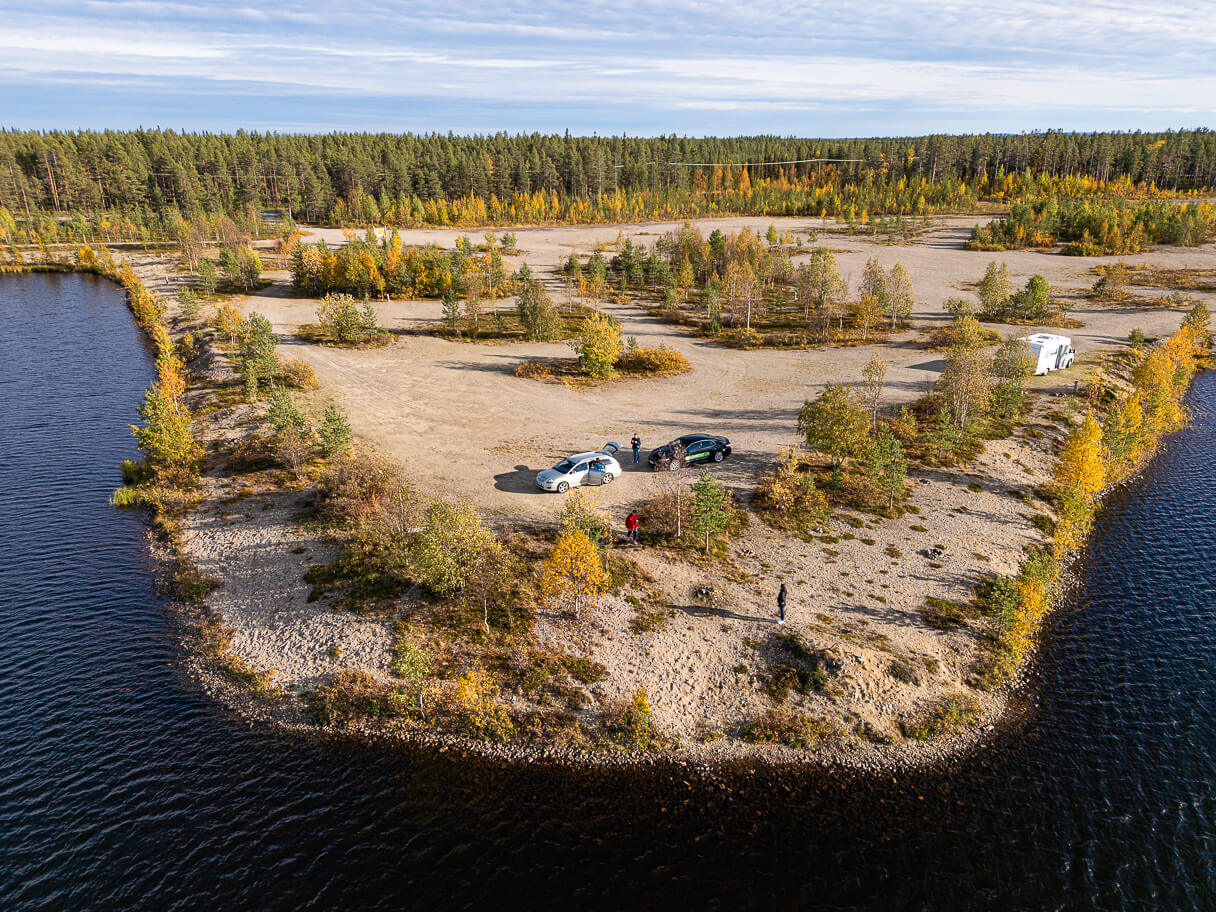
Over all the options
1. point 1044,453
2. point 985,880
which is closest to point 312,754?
point 985,880

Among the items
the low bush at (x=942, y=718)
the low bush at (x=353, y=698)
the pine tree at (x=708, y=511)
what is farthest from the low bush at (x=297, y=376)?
the low bush at (x=942, y=718)

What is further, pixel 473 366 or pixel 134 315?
pixel 134 315

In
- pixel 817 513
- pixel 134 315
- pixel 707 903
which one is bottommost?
pixel 707 903

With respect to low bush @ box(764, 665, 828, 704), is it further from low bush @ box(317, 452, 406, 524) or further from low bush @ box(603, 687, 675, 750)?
low bush @ box(317, 452, 406, 524)

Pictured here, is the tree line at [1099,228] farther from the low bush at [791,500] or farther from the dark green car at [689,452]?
the low bush at [791,500]

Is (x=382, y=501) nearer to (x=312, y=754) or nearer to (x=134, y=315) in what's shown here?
(x=312, y=754)

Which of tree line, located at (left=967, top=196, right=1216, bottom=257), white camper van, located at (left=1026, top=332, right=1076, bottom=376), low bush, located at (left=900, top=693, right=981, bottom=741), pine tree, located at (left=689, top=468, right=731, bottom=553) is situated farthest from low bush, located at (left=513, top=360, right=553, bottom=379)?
tree line, located at (left=967, top=196, right=1216, bottom=257)

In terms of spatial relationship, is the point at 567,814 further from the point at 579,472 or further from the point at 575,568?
the point at 579,472
